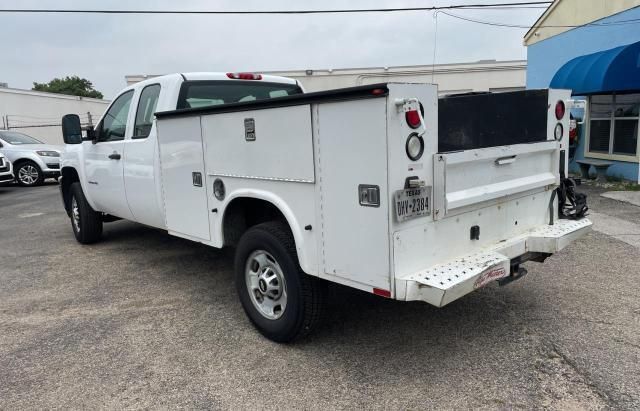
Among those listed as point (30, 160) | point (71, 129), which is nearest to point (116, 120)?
point (71, 129)

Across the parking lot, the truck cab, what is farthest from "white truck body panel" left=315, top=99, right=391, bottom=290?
the truck cab

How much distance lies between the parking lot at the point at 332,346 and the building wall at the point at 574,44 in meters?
8.65

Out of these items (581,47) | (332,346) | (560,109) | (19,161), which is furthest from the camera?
(19,161)

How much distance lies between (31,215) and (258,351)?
885cm

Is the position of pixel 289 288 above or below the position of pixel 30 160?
below

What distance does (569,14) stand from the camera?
1427cm

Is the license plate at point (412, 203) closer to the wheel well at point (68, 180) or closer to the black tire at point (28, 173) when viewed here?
the wheel well at point (68, 180)

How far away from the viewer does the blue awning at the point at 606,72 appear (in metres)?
10.8

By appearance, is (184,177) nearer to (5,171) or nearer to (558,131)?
(558,131)

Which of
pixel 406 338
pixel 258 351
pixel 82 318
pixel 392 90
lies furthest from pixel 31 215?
pixel 392 90

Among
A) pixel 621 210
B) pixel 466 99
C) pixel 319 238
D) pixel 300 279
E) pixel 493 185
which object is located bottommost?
pixel 621 210

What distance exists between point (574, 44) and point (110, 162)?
1328 centimetres

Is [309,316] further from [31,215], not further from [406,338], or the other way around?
[31,215]

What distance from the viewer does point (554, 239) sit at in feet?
12.1
